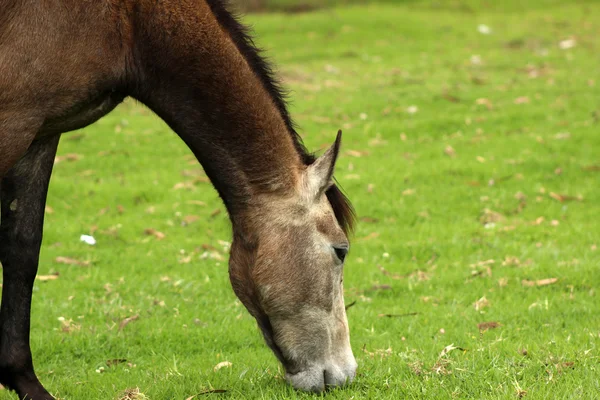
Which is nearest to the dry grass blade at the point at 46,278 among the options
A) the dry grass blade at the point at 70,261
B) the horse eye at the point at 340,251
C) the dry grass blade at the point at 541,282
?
the dry grass blade at the point at 70,261

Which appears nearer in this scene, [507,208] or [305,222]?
[305,222]

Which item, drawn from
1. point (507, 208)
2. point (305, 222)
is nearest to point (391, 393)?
Answer: point (305, 222)

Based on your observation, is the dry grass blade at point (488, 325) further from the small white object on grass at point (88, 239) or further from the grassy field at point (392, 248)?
the small white object on grass at point (88, 239)

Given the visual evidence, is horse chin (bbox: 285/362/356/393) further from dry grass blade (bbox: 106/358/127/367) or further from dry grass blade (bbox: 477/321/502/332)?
dry grass blade (bbox: 477/321/502/332)

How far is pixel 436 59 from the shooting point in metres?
20.3

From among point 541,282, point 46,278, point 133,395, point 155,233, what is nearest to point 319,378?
point 133,395

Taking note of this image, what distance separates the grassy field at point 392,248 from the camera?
5.57 meters

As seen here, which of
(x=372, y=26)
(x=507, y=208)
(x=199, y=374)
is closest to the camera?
(x=199, y=374)

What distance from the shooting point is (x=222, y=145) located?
4.85m

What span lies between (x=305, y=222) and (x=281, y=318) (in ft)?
1.86

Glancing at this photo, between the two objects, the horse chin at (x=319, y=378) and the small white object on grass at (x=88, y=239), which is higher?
the horse chin at (x=319, y=378)

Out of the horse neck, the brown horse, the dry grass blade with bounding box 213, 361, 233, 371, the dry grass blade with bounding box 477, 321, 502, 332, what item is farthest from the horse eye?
the dry grass blade with bounding box 477, 321, 502, 332

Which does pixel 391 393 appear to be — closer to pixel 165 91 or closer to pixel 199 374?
pixel 199 374

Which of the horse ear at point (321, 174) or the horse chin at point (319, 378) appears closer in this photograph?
the horse ear at point (321, 174)
